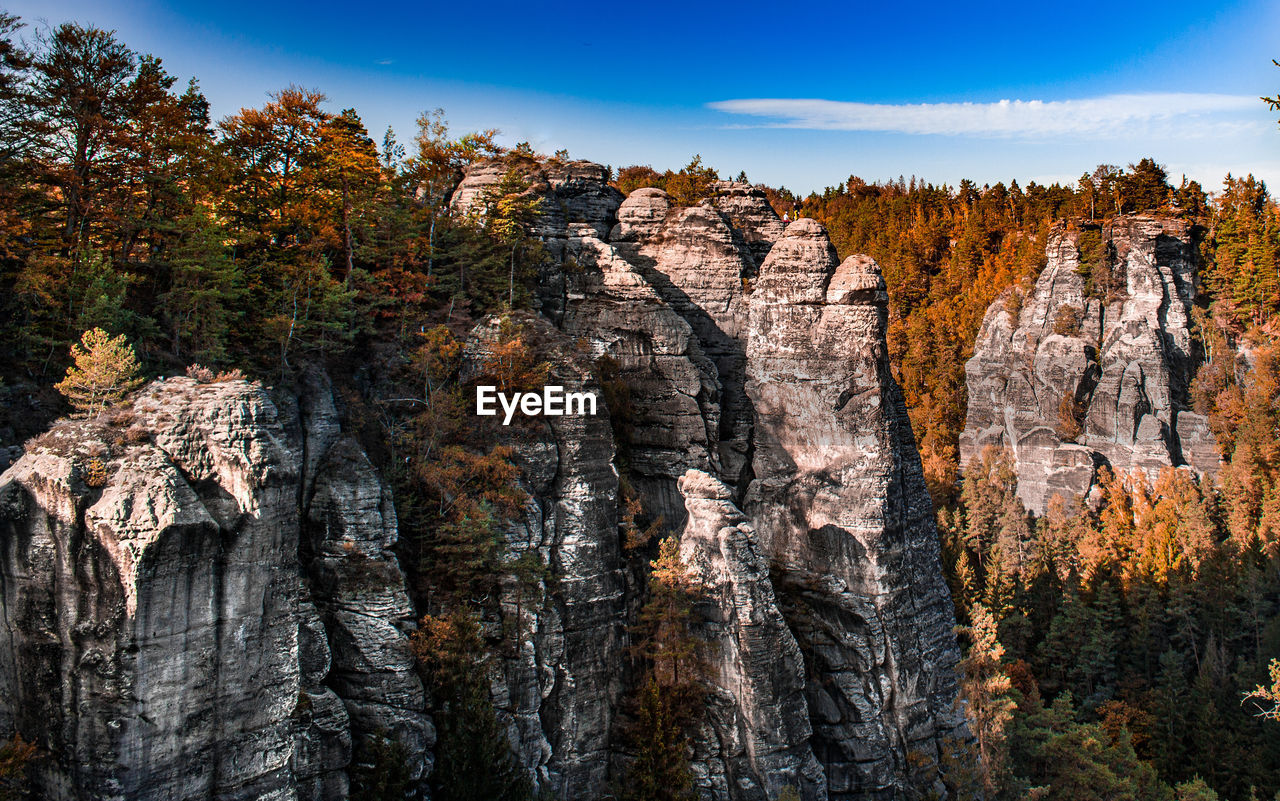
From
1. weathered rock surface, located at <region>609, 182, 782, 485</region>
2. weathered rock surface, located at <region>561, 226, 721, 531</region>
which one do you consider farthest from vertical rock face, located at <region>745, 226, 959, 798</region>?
weathered rock surface, located at <region>561, 226, 721, 531</region>

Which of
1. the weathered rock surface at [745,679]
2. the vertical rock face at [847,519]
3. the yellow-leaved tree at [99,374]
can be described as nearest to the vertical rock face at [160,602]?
the yellow-leaved tree at [99,374]

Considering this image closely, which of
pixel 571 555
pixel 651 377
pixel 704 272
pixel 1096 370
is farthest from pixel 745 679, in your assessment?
pixel 1096 370

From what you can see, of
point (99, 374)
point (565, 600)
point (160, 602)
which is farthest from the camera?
point (565, 600)

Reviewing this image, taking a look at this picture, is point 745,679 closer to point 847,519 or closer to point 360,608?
point 847,519

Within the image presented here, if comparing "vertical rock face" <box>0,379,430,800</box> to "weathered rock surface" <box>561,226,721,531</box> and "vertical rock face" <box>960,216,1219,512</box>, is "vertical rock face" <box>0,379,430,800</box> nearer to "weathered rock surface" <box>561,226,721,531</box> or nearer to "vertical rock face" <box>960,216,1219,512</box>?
"weathered rock surface" <box>561,226,721,531</box>

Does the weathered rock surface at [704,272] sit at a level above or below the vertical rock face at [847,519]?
above

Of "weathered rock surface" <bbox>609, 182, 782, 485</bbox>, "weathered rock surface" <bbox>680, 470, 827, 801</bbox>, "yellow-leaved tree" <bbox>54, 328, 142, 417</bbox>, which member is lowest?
"weathered rock surface" <bbox>680, 470, 827, 801</bbox>

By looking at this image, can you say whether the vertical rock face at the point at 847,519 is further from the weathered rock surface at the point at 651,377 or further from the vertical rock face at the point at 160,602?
the vertical rock face at the point at 160,602
